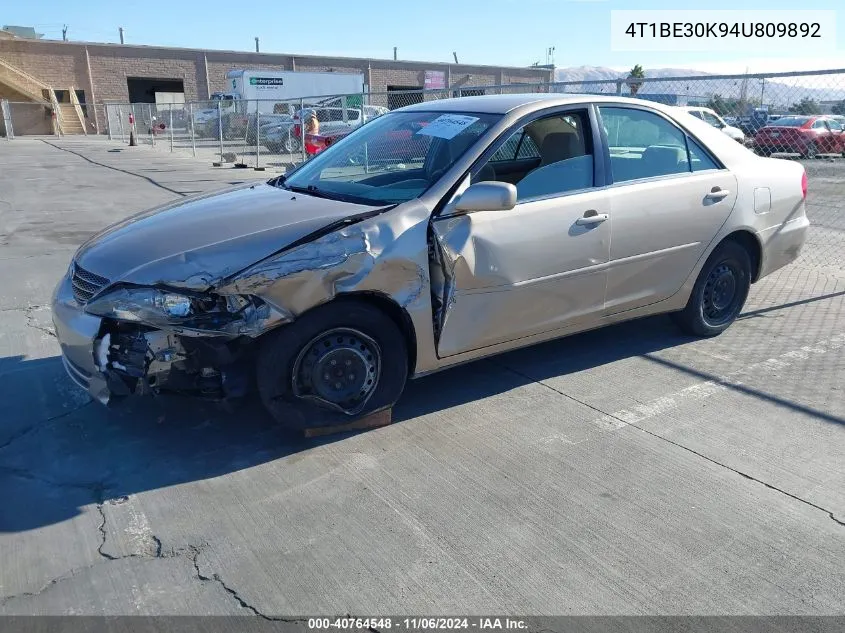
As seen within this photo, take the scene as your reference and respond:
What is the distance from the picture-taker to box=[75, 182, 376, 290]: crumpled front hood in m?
3.36

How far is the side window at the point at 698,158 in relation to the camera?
4.95m

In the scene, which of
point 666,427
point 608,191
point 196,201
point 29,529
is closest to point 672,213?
point 608,191

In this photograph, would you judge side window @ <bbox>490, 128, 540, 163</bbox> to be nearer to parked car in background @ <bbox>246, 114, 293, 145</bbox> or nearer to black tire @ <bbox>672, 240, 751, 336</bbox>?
black tire @ <bbox>672, 240, 751, 336</bbox>

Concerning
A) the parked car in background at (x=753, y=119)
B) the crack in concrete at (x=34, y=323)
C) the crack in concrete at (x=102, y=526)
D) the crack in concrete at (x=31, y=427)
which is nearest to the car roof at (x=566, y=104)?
the crack in concrete at (x=31, y=427)

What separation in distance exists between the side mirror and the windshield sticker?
64 cm

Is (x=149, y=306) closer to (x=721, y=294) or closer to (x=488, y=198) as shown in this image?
(x=488, y=198)

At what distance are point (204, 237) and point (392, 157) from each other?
5.12 feet

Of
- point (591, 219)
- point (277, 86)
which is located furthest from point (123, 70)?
point (591, 219)

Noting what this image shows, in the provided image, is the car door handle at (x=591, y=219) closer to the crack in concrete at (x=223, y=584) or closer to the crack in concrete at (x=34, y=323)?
the crack in concrete at (x=223, y=584)

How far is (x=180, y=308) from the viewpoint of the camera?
333cm

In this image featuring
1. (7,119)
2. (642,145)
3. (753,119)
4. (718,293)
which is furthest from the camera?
(7,119)

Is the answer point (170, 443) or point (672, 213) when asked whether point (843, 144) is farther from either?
point (170, 443)

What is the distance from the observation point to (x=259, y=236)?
349 cm

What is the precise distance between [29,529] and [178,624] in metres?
1.01
